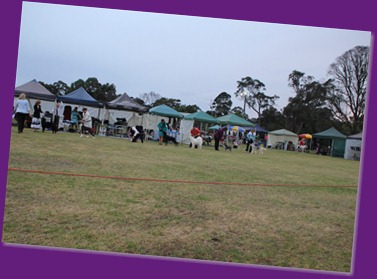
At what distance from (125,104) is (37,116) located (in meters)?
4.80

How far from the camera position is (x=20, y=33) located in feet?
9.05

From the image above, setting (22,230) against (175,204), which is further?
(175,204)

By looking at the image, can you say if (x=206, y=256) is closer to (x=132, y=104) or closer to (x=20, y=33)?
(x=20, y=33)

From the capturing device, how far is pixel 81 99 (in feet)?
39.9

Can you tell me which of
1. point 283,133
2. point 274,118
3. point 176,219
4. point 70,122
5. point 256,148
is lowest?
point 176,219

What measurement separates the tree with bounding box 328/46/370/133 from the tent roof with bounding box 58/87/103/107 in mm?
9327

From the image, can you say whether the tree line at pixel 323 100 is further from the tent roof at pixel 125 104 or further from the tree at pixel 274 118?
the tent roof at pixel 125 104

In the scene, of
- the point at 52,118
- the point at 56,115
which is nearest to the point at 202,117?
the point at 56,115

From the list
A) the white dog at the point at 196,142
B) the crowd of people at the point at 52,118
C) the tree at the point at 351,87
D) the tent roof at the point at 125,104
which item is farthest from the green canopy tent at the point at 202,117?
the tree at the point at 351,87

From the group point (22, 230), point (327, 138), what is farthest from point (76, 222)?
point (327, 138)

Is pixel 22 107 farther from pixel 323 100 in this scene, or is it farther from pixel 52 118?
pixel 323 100

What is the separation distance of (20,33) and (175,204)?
7.66ft

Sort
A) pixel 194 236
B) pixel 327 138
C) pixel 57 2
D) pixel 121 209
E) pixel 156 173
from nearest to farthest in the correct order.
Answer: pixel 194 236, pixel 57 2, pixel 121 209, pixel 156 173, pixel 327 138

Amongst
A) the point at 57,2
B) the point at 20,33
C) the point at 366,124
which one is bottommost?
the point at 366,124
